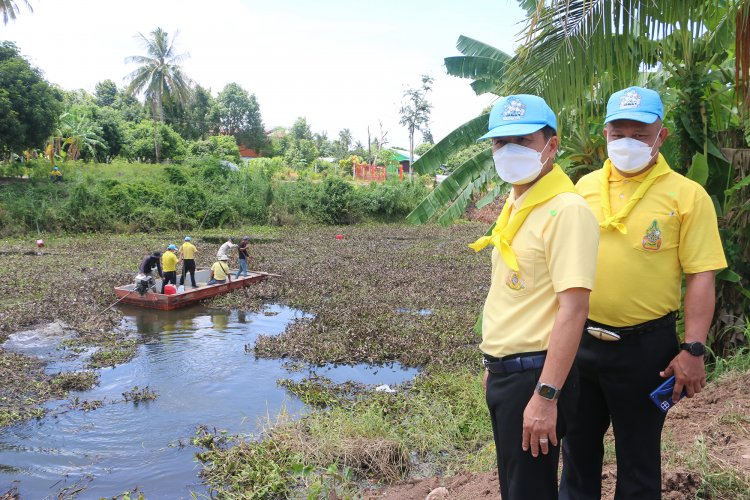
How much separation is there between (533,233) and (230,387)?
691cm

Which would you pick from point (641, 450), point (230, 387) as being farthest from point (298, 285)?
point (641, 450)

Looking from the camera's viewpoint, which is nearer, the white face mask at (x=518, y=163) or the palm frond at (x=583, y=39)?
the white face mask at (x=518, y=163)

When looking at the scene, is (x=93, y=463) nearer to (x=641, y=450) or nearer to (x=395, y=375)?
(x=395, y=375)

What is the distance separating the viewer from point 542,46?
4184mm

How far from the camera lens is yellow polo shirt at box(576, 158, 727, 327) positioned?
8.06 feet

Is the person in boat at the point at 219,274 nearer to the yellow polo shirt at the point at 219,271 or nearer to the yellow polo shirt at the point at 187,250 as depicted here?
the yellow polo shirt at the point at 219,271

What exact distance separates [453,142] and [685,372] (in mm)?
6744

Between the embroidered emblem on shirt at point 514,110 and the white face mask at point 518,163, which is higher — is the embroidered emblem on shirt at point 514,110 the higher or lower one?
the higher one

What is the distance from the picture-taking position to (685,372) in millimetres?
2354

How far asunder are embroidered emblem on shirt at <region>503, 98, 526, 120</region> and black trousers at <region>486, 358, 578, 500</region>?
96cm

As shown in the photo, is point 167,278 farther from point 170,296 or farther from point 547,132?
point 547,132

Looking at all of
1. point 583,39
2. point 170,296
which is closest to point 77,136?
point 170,296

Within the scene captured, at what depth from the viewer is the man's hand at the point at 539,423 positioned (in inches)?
79.3

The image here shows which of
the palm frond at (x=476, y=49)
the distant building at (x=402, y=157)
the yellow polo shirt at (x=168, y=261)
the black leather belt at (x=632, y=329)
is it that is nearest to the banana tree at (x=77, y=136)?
the yellow polo shirt at (x=168, y=261)
